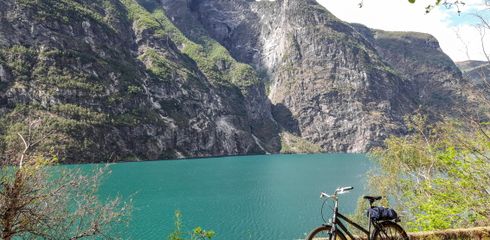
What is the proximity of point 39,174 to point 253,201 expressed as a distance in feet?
240

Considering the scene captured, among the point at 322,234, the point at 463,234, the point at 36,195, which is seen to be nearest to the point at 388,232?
the point at 322,234

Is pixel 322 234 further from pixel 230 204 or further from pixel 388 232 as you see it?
pixel 230 204

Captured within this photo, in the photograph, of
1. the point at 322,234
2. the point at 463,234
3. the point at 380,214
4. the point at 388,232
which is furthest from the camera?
the point at 463,234

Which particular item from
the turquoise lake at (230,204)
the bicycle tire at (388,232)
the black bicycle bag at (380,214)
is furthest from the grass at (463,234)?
the turquoise lake at (230,204)

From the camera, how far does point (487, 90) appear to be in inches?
520

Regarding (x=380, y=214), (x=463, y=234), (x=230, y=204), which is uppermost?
(x=380, y=214)

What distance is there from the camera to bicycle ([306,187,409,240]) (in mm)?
10766

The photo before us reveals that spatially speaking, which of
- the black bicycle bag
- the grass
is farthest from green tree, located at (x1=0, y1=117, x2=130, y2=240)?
the grass

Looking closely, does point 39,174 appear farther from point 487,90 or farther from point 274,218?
point 274,218

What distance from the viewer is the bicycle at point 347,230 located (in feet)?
35.3

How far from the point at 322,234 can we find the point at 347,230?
782mm

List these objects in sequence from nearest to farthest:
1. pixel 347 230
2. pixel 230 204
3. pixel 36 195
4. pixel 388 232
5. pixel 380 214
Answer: pixel 347 230, pixel 380 214, pixel 388 232, pixel 36 195, pixel 230 204

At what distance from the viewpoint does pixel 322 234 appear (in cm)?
1110

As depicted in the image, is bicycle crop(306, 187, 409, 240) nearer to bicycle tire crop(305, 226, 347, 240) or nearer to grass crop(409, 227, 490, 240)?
bicycle tire crop(305, 226, 347, 240)
